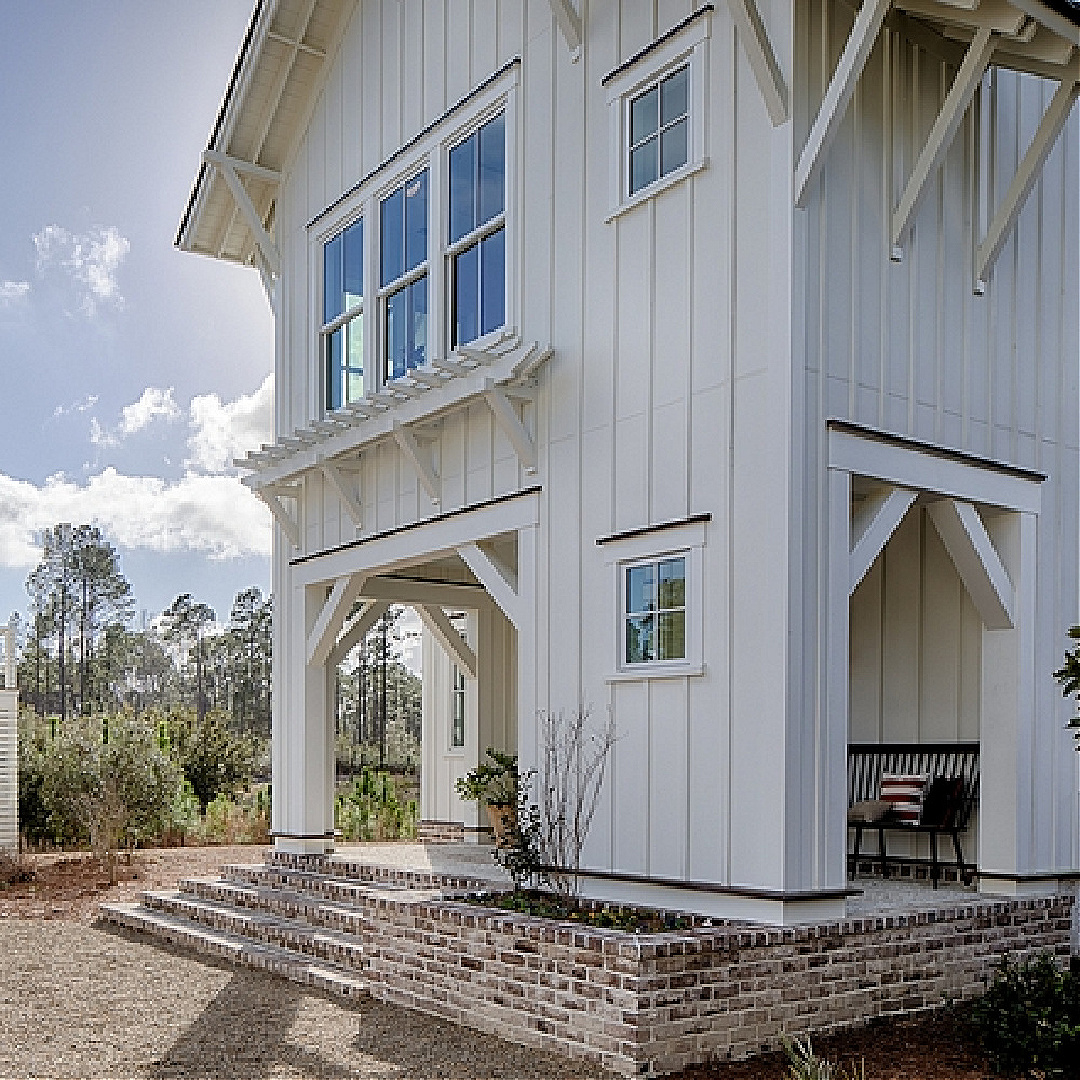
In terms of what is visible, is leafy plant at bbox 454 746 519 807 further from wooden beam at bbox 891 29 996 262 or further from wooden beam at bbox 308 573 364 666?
wooden beam at bbox 891 29 996 262

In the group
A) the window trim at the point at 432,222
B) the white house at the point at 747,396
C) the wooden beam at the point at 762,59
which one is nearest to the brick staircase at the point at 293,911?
the white house at the point at 747,396

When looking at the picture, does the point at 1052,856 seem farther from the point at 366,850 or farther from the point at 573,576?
the point at 366,850

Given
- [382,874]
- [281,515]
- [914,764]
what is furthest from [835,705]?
[281,515]

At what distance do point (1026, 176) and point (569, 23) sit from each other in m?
2.98

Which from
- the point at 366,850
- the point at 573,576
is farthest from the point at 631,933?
the point at 366,850

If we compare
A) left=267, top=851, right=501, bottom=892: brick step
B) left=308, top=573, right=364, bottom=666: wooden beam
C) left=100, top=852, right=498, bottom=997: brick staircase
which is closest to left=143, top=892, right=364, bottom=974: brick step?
left=100, top=852, right=498, bottom=997: brick staircase

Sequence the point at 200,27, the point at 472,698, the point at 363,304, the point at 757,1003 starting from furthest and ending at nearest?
the point at 200,27 → the point at 472,698 → the point at 363,304 → the point at 757,1003

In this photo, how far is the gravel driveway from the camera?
21.6 feet

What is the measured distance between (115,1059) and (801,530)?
426cm

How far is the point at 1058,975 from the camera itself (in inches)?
274

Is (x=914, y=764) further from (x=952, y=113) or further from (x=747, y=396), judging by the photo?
(x=952, y=113)

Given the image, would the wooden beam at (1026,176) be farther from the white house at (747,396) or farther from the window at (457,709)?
the window at (457,709)

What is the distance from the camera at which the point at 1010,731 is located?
8281 millimetres

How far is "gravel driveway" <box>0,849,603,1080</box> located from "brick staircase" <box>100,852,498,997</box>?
199 millimetres
